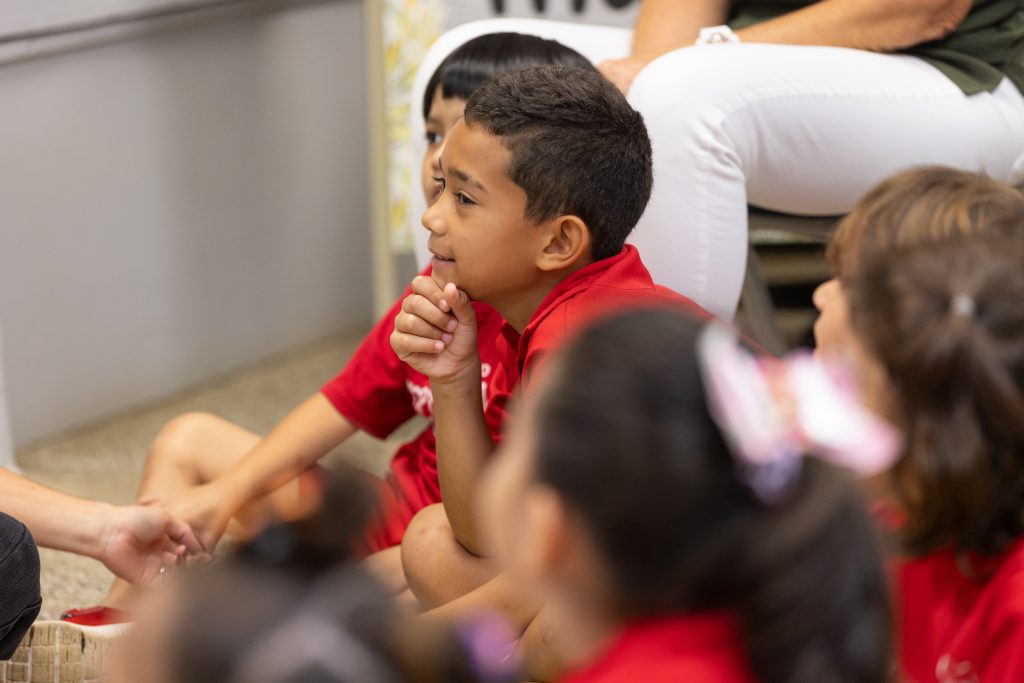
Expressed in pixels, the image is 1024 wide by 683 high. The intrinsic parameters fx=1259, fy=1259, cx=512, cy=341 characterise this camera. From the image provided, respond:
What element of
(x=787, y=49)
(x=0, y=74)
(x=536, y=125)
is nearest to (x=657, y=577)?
(x=536, y=125)

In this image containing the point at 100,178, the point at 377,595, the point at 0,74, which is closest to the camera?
the point at 377,595

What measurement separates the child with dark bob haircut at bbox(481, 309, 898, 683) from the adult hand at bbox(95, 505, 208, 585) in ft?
2.28

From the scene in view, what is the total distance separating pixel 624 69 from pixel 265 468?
58cm

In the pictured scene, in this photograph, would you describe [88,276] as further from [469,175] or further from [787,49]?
[787,49]

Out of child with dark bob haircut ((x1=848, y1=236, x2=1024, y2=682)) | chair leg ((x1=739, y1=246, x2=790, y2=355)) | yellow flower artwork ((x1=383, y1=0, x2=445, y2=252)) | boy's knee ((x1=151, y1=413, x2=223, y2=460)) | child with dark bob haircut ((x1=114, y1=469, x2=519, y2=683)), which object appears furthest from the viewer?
yellow flower artwork ((x1=383, y1=0, x2=445, y2=252))

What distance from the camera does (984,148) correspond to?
50.9 inches

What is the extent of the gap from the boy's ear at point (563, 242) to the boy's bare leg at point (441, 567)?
26cm

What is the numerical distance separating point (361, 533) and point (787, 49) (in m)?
0.86

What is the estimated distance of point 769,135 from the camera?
4.19ft

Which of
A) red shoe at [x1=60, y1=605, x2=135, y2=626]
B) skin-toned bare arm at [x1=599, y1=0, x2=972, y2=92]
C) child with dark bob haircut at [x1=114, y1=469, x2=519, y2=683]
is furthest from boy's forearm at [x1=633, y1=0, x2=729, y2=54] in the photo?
child with dark bob haircut at [x1=114, y1=469, x2=519, y2=683]

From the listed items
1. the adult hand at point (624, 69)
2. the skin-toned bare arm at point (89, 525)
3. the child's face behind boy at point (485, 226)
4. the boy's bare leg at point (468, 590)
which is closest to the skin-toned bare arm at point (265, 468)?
the skin-toned bare arm at point (89, 525)

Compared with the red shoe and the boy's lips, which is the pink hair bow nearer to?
the boy's lips

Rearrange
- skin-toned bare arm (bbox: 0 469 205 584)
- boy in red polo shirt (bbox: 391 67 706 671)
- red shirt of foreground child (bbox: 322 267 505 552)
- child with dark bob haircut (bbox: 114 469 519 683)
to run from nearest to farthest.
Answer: child with dark bob haircut (bbox: 114 469 519 683) < boy in red polo shirt (bbox: 391 67 706 671) < skin-toned bare arm (bbox: 0 469 205 584) < red shirt of foreground child (bbox: 322 267 505 552)

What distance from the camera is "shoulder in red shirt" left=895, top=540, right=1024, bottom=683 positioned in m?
0.77
